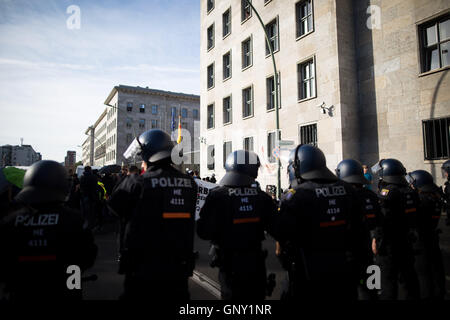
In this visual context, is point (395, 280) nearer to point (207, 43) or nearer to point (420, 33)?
point (420, 33)

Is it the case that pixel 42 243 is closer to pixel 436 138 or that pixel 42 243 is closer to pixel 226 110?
pixel 436 138

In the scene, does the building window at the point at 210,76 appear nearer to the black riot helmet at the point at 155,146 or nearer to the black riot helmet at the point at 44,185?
the black riot helmet at the point at 155,146

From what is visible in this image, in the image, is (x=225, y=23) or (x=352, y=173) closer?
(x=352, y=173)

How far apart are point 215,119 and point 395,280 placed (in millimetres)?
18274

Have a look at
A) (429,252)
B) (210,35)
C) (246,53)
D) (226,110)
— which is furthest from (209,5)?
(429,252)

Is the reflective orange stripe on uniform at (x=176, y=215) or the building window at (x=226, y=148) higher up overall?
the building window at (x=226, y=148)

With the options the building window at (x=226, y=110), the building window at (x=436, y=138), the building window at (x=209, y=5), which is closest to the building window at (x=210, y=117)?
the building window at (x=226, y=110)

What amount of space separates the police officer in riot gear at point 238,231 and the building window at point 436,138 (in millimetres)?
9948

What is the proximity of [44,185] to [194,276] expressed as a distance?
3342 millimetres

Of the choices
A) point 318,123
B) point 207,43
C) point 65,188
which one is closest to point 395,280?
point 65,188

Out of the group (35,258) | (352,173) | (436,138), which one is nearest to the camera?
(35,258)

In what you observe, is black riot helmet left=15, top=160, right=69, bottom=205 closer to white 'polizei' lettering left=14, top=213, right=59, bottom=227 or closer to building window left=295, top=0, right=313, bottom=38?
white 'polizei' lettering left=14, top=213, right=59, bottom=227

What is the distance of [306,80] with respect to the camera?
14.2 m

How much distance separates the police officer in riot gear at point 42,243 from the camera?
184 centimetres
